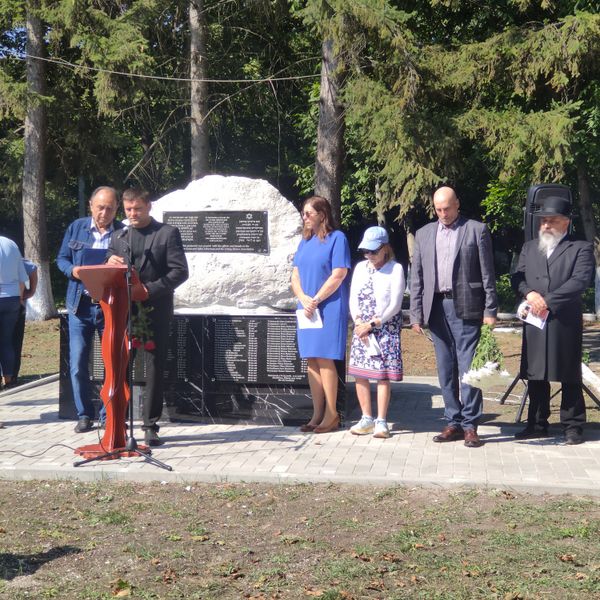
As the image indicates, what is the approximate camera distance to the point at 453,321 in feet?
25.1

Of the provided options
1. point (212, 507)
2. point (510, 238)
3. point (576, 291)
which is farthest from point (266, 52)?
point (212, 507)

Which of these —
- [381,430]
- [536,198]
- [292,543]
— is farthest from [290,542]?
[536,198]

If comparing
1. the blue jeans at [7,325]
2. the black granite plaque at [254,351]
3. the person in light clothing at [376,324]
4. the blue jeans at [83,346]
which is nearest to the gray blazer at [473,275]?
the person in light clothing at [376,324]

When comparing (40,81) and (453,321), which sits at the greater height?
(40,81)

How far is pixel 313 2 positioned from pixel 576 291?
28.7 feet

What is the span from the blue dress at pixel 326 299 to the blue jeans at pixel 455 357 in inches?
31.8

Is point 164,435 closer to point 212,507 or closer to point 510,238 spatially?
point 212,507

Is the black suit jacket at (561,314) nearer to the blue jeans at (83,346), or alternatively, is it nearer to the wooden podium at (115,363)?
the wooden podium at (115,363)

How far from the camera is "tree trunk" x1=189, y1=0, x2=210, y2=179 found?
21469mm

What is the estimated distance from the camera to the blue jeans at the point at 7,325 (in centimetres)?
947

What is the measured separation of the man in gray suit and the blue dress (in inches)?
24.9

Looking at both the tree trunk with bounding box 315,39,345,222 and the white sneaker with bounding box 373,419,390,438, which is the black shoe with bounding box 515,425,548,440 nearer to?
the white sneaker with bounding box 373,419,390,438

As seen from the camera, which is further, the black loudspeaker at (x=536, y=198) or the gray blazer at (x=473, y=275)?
the black loudspeaker at (x=536, y=198)

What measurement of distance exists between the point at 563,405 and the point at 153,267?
136 inches
